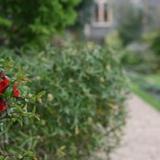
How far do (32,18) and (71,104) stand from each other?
8.55 feet

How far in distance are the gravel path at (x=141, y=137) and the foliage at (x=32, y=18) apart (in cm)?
150

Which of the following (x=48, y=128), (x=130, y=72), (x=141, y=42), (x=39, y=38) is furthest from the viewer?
(x=141, y=42)

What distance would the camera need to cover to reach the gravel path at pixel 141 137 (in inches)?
286

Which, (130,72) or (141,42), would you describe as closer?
(130,72)

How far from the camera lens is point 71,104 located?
515cm

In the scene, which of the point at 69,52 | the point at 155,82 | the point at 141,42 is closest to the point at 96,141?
the point at 69,52

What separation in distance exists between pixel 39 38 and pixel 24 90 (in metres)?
4.32

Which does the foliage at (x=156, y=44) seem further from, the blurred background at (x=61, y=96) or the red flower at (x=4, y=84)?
the red flower at (x=4, y=84)

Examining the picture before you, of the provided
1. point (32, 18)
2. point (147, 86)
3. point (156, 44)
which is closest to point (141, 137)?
point (32, 18)

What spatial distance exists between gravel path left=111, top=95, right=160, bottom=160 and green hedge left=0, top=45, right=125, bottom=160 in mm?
852

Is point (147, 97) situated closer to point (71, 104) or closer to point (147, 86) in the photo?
point (147, 86)

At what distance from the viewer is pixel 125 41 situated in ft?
77.5

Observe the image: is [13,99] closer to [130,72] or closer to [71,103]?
[71,103]

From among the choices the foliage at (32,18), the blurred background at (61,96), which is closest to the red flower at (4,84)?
the blurred background at (61,96)
